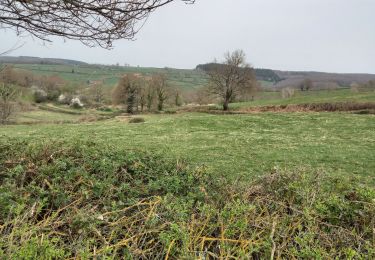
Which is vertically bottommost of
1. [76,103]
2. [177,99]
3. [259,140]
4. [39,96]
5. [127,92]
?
[76,103]

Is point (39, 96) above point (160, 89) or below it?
below

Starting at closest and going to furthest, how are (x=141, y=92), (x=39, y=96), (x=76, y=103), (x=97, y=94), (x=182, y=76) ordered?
(x=141, y=92) < (x=76, y=103) < (x=39, y=96) < (x=97, y=94) < (x=182, y=76)

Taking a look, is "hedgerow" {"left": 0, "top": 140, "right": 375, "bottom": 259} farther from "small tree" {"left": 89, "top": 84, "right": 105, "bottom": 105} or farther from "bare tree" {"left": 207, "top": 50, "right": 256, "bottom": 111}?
"small tree" {"left": 89, "top": 84, "right": 105, "bottom": 105}

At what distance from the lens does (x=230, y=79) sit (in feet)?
145

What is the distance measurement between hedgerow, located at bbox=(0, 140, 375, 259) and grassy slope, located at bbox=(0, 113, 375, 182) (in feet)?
11.4

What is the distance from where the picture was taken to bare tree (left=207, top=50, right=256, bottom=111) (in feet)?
145

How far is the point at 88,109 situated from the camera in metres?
81.0

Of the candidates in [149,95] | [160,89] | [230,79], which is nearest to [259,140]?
[230,79]

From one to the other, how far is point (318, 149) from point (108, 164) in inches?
519

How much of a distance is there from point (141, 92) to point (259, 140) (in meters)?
44.8

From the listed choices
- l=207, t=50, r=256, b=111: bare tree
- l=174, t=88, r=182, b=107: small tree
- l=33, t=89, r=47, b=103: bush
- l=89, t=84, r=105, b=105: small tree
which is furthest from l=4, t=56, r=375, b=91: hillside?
l=207, t=50, r=256, b=111: bare tree

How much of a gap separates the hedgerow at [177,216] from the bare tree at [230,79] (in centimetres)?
4032

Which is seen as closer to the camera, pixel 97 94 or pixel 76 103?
pixel 76 103

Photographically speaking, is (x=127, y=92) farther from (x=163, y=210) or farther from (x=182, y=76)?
(x=182, y=76)
